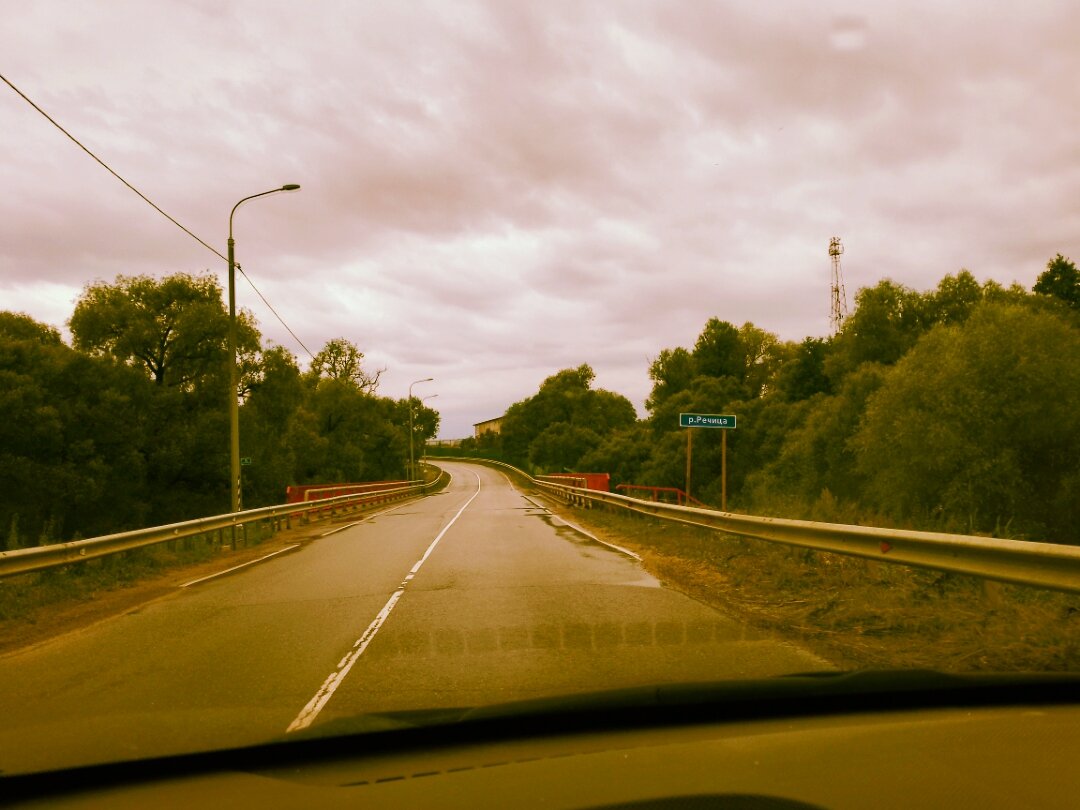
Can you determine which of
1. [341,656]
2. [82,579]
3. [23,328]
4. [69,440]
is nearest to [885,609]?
[341,656]

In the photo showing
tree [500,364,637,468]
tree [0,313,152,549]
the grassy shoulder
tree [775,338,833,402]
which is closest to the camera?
the grassy shoulder

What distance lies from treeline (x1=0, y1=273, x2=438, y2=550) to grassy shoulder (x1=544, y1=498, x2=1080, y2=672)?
85.5 feet

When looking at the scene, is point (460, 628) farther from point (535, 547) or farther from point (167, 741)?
point (535, 547)

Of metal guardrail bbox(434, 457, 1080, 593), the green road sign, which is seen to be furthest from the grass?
the green road sign

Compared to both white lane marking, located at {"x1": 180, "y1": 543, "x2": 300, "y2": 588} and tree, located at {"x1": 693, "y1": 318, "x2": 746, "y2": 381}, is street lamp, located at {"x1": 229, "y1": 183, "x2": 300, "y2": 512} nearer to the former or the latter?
white lane marking, located at {"x1": 180, "y1": 543, "x2": 300, "y2": 588}

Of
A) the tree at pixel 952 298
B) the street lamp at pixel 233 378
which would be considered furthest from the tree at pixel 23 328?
the tree at pixel 952 298

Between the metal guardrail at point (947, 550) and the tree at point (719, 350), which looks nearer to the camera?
the metal guardrail at point (947, 550)

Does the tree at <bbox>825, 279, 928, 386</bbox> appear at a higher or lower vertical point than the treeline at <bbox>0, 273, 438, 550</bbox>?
higher

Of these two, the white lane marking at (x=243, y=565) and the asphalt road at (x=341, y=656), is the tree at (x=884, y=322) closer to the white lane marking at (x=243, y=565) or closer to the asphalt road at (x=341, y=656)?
the white lane marking at (x=243, y=565)

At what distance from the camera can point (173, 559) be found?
14.3 m

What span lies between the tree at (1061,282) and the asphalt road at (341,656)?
5118 cm

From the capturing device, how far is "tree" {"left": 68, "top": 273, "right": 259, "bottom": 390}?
36562 mm

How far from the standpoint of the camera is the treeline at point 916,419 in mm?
29203

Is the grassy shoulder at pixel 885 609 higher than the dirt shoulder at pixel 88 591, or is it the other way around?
the grassy shoulder at pixel 885 609
